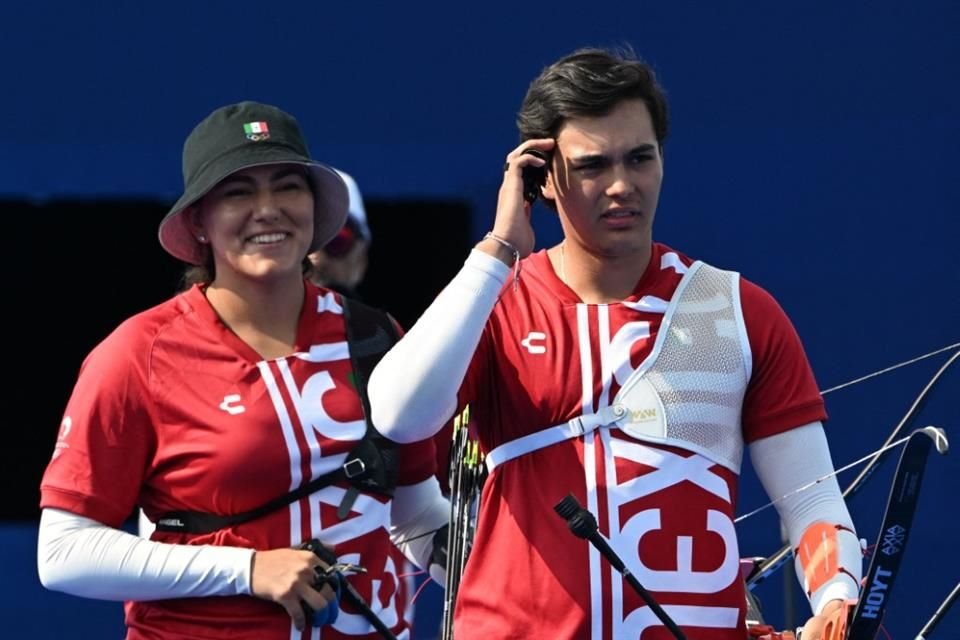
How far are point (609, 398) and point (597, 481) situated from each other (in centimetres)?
12

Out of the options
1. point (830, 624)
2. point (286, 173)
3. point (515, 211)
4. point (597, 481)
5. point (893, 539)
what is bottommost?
point (830, 624)

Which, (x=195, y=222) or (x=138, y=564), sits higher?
(x=195, y=222)

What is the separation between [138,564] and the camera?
2.54 metres

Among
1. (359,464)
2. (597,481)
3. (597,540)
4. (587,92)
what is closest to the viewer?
(597,540)

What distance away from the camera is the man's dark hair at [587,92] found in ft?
8.23

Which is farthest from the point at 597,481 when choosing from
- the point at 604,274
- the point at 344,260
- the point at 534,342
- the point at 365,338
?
the point at 344,260

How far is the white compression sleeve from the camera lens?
2863 mm

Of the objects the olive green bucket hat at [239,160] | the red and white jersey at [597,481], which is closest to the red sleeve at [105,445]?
the olive green bucket hat at [239,160]

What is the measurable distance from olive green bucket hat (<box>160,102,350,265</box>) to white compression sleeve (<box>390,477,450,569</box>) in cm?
45

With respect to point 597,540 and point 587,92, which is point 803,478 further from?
point 587,92

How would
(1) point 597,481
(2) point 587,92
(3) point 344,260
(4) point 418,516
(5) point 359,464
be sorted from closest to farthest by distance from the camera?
(1) point 597,481 → (2) point 587,92 → (5) point 359,464 → (4) point 418,516 → (3) point 344,260

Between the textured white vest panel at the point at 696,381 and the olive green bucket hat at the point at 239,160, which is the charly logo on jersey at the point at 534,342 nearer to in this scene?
the textured white vest panel at the point at 696,381

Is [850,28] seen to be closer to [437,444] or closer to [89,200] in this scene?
[89,200]

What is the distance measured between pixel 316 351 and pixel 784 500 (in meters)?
0.76
